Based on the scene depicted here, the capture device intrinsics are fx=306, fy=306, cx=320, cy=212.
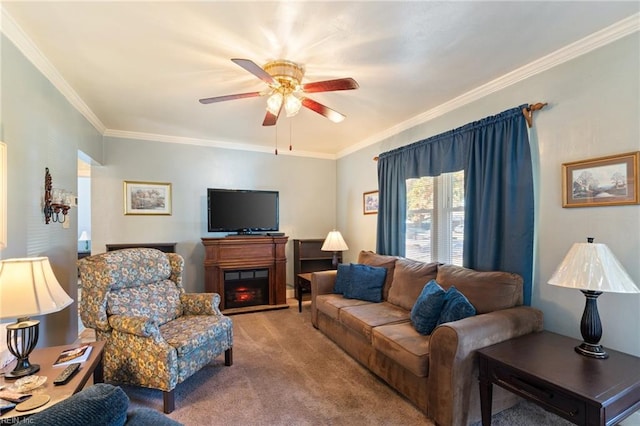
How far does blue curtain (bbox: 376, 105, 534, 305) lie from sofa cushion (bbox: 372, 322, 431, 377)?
977 mm

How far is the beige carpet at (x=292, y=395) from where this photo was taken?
7.00 ft

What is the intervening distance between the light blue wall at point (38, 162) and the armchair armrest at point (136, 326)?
65 centimetres

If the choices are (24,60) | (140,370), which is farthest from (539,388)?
(24,60)

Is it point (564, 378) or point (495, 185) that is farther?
point (495, 185)

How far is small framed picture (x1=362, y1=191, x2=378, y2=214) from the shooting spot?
463 centimetres

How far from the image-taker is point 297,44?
2.20 meters

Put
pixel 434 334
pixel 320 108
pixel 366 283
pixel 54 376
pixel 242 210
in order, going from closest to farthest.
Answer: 1. pixel 54 376
2. pixel 434 334
3. pixel 320 108
4. pixel 366 283
5. pixel 242 210

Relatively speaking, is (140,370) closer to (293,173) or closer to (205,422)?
(205,422)

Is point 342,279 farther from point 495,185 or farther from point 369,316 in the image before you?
point 495,185

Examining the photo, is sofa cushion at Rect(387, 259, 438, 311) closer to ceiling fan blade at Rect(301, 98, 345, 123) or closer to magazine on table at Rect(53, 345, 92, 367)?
ceiling fan blade at Rect(301, 98, 345, 123)

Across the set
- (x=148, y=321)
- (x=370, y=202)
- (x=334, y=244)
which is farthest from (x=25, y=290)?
(x=370, y=202)

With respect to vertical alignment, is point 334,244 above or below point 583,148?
below

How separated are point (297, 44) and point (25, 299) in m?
2.23

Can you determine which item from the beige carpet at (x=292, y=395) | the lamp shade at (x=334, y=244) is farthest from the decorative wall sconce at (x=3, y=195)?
the lamp shade at (x=334, y=244)
